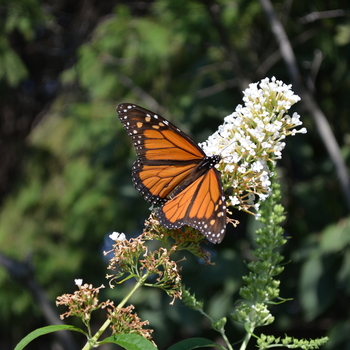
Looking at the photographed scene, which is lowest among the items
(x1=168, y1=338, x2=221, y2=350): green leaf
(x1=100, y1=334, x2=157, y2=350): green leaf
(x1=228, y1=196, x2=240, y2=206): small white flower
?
(x1=168, y1=338, x2=221, y2=350): green leaf

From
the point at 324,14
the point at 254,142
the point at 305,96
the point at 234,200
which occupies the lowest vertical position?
the point at 234,200

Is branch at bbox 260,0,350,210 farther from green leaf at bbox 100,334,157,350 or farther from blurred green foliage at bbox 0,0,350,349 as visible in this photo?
green leaf at bbox 100,334,157,350

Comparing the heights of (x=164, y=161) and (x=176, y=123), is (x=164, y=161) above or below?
below

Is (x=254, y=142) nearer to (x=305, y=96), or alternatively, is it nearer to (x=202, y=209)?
(x=202, y=209)


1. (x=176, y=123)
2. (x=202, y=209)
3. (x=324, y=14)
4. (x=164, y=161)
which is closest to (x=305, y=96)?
(x=324, y=14)

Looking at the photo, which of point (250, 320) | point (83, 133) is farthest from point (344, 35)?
point (250, 320)

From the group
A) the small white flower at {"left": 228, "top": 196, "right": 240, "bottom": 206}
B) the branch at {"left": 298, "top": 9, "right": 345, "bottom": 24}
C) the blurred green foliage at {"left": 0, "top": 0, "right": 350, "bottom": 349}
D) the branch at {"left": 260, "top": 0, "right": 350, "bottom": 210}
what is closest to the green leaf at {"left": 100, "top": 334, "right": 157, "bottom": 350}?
the small white flower at {"left": 228, "top": 196, "right": 240, "bottom": 206}

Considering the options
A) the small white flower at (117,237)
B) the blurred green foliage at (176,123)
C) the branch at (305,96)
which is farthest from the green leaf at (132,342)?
the branch at (305,96)

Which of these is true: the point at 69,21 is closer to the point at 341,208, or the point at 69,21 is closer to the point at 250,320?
the point at 341,208
